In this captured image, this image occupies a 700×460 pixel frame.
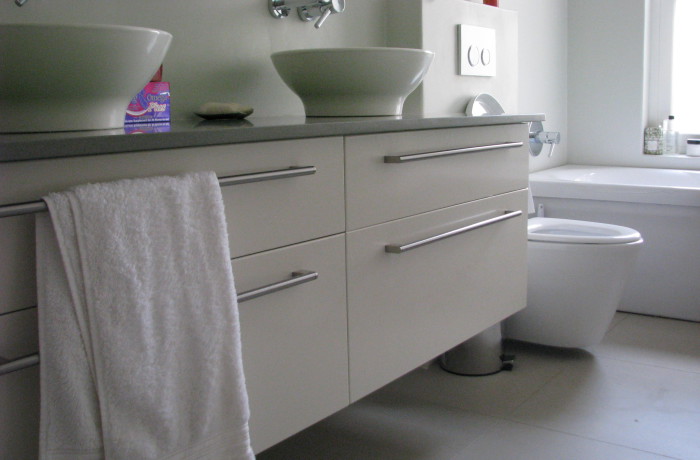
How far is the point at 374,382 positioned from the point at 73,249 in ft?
2.40

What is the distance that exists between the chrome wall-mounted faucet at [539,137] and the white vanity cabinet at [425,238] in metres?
0.77

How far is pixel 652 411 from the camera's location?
6.55 ft

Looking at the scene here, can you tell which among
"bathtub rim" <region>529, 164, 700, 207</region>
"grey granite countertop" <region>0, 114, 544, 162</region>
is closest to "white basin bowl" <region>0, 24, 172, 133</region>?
"grey granite countertop" <region>0, 114, 544, 162</region>

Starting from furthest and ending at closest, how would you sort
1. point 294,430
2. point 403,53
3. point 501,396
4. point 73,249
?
1. point 501,396
2. point 403,53
3. point 294,430
4. point 73,249

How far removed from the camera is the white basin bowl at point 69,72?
1.02m

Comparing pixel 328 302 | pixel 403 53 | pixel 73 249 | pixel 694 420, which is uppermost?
pixel 403 53

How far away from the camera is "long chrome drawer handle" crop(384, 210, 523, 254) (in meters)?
1.44

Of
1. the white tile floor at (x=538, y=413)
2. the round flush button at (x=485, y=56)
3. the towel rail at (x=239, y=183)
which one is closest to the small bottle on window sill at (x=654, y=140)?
the white tile floor at (x=538, y=413)

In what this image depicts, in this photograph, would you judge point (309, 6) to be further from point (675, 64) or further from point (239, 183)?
point (675, 64)

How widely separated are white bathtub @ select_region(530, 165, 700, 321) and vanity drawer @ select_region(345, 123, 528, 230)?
3.41 feet

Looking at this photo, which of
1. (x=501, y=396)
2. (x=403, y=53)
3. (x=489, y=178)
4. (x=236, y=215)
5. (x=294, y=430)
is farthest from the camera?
(x=501, y=396)

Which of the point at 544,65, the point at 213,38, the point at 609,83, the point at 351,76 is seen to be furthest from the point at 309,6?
the point at 609,83

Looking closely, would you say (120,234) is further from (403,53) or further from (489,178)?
(489,178)

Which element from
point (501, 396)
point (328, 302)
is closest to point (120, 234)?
point (328, 302)
